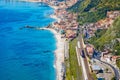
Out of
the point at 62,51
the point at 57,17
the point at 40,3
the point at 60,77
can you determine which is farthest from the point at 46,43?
the point at 40,3

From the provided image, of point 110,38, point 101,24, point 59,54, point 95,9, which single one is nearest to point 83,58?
point 59,54

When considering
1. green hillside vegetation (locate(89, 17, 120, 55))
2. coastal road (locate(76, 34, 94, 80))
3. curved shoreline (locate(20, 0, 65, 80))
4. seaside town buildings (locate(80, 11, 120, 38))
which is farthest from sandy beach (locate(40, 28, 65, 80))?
green hillside vegetation (locate(89, 17, 120, 55))

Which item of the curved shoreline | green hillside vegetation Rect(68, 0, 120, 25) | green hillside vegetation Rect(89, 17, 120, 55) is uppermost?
green hillside vegetation Rect(68, 0, 120, 25)

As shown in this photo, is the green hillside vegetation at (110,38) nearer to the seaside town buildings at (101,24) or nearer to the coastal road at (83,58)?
the coastal road at (83,58)

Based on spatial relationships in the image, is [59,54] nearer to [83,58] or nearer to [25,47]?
[83,58]

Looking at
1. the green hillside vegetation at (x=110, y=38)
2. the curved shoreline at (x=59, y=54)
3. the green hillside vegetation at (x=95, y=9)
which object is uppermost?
the green hillside vegetation at (x=95, y=9)

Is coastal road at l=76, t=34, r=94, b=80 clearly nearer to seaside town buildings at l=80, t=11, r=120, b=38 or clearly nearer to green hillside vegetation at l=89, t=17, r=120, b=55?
green hillside vegetation at l=89, t=17, r=120, b=55

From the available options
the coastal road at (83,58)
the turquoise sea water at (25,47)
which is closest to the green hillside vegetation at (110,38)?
the coastal road at (83,58)
